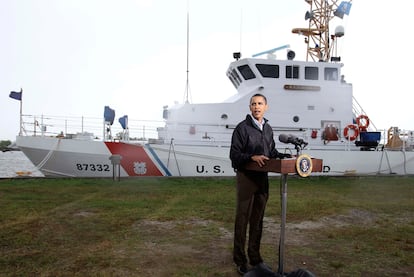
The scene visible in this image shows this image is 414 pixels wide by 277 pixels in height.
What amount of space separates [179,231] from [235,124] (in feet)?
26.3

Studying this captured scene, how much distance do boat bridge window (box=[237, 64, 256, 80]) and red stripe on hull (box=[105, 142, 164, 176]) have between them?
484 cm

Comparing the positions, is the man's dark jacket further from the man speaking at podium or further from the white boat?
the white boat

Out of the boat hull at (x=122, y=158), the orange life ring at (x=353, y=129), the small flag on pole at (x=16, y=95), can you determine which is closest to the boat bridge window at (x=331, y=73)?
the orange life ring at (x=353, y=129)

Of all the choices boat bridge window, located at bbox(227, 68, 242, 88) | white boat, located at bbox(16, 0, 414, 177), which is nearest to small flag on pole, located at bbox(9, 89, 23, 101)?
white boat, located at bbox(16, 0, 414, 177)

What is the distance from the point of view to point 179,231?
4.43 meters

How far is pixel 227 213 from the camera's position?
556 centimetres

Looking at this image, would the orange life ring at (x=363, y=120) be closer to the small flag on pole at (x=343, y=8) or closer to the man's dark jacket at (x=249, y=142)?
the small flag on pole at (x=343, y=8)

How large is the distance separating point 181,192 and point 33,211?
3133 millimetres

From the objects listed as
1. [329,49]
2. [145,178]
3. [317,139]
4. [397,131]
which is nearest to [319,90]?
[317,139]

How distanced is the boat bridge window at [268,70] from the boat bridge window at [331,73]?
194 cm

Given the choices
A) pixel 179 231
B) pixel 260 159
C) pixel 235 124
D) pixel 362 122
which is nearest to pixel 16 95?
pixel 235 124

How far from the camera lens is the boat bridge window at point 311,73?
41.6 feet

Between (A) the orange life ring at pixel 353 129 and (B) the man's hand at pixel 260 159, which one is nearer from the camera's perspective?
(B) the man's hand at pixel 260 159

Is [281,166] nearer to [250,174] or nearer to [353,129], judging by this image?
[250,174]
